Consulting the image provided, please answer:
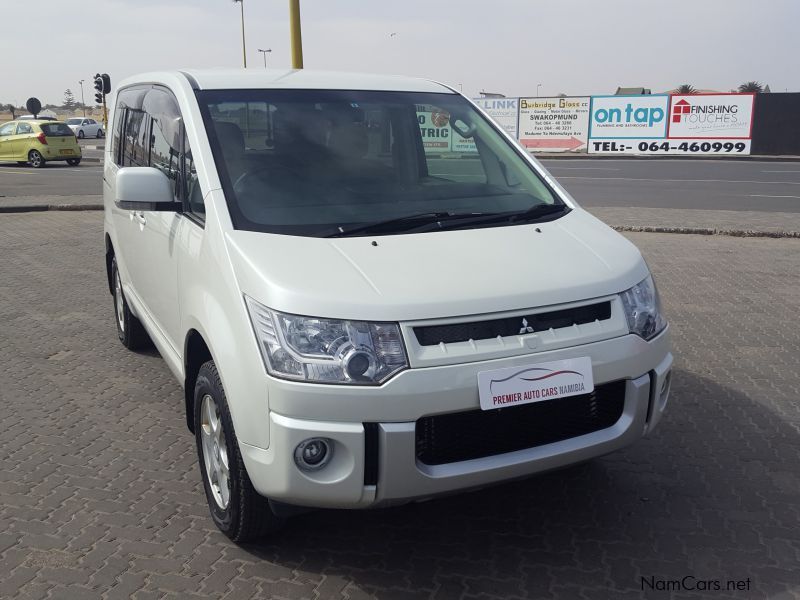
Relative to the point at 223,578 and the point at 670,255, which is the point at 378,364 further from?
the point at 670,255

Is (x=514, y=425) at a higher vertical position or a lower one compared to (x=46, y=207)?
higher

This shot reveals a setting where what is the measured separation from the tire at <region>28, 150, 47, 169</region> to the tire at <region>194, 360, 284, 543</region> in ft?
85.4

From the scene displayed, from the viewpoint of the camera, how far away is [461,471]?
2842 millimetres

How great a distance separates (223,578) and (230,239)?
4.46ft

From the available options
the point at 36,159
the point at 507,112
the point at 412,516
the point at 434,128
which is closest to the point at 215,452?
the point at 412,516

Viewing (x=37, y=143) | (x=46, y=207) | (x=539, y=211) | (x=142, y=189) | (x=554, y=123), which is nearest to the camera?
(x=142, y=189)

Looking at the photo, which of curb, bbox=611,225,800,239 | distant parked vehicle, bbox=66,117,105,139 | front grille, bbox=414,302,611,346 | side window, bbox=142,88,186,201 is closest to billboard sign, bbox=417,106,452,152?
side window, bbox=142,88,186,201

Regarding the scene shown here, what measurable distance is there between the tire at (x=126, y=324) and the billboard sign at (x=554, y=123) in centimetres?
2648

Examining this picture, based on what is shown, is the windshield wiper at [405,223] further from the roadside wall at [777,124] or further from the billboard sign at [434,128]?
the roadside wall at [777,124]

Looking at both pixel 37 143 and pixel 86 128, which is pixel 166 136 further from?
pixel 86 128

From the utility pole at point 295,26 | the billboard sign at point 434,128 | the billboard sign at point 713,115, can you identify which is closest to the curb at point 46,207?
the utility pole at point 295,26

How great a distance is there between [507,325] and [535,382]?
232 millimetres

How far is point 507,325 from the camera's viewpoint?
2.87 meters

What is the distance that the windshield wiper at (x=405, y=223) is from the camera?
332 cm
